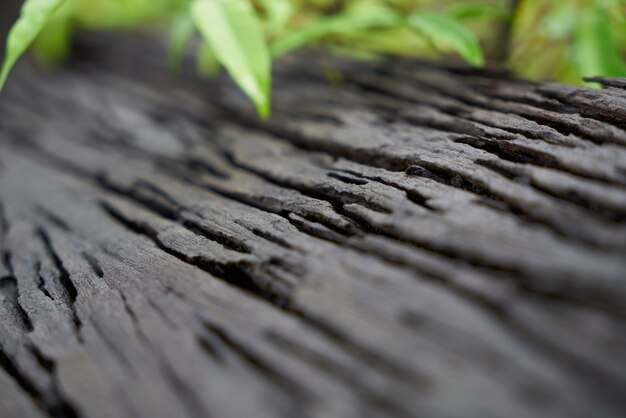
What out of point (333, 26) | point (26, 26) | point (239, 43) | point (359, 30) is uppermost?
point (359, 30)

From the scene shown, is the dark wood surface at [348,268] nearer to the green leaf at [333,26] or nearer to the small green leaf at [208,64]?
the green leaf at [333,26]

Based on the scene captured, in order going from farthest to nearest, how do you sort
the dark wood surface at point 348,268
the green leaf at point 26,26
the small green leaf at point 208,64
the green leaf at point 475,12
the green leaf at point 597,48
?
the small green leaf at point 208,64 < the green leaf at point 475,12 < the green leaf at point 597,48 < the green leaf at point 26,26 < the dark wood surface at point 348,268

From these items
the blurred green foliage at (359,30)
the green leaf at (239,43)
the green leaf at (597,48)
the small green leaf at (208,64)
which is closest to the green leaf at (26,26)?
the blurred green foliage at (359,30)

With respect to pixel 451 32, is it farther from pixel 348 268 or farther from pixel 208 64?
pixel 208 64

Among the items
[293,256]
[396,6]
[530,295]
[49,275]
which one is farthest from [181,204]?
[396,6]

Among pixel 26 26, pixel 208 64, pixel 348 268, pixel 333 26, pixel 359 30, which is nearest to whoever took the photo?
pixel 348 268

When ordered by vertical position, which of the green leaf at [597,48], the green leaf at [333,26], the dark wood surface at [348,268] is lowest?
the dark wood surface at [348,268]

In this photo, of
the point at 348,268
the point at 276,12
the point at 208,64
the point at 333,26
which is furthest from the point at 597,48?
the point at 208,64
